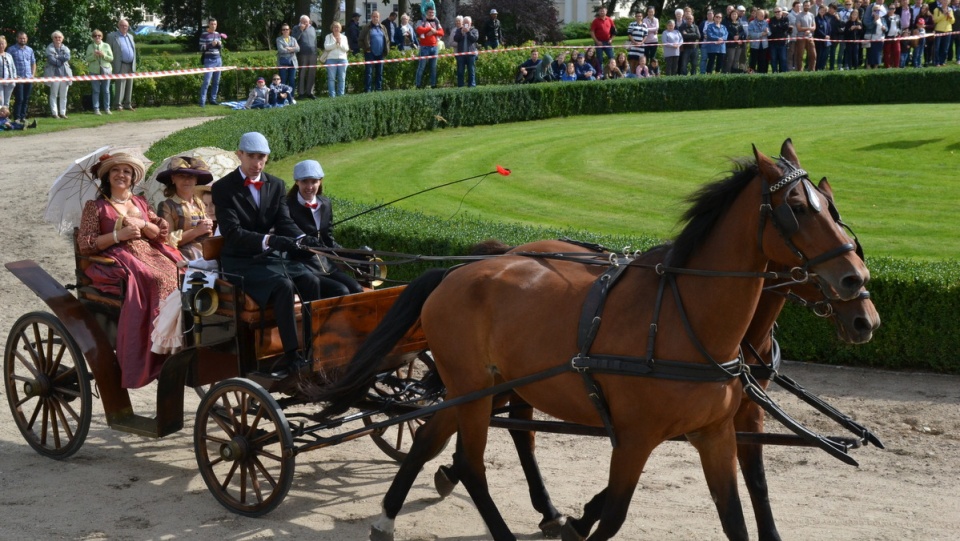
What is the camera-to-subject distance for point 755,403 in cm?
565

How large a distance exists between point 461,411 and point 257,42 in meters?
43.8

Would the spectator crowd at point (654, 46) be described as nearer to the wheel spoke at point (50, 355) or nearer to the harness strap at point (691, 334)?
the wheel spoke at point (50, 355)

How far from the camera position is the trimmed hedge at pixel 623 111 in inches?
346

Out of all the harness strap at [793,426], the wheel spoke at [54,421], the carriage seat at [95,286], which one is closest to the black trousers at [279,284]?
the carriage seat at [95,286]

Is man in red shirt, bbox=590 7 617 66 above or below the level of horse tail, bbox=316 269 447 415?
above

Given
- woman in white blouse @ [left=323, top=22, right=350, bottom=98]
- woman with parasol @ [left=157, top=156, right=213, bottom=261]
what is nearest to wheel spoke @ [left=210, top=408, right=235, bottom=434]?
woman with parasol @ [left=157, top=156, right=213, bottom=261]

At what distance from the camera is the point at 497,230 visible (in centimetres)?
1034

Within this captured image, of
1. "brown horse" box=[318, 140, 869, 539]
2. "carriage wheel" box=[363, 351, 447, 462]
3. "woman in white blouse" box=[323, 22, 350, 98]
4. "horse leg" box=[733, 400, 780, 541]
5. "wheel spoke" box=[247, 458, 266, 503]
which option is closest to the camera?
"brown horse" box=[318, 140, 869, 539]

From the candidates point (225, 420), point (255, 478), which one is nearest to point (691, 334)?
point (255, 478)

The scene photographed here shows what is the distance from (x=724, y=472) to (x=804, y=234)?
1.23m

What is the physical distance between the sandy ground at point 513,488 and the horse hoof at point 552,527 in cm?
12

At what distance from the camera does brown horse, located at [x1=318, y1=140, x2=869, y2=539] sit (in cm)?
483

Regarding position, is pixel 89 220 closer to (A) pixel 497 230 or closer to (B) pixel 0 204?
(A) pixel 497 230

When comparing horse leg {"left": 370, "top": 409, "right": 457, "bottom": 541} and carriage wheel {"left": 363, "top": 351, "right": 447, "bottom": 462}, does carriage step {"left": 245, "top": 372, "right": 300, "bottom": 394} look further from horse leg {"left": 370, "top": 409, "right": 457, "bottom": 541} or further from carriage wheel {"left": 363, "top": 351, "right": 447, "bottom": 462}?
horse leg {"left": 370, "top": 409, "right": 457, "bottom": 541}
